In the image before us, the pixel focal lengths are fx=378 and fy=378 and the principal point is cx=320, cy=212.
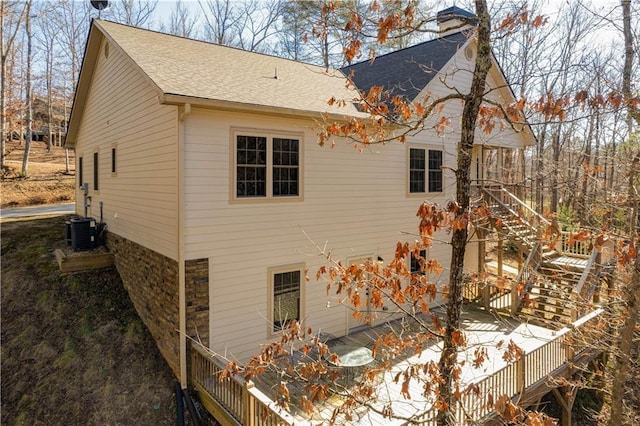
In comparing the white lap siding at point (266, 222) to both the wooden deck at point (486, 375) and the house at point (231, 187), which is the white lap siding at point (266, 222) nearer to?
the house at point (231, 187)

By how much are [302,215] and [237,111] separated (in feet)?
8.89

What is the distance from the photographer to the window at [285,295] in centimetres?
834

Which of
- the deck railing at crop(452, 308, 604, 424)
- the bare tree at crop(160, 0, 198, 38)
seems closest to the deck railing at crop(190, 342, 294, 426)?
the deck railing at crop(452, 308, 604, 424)

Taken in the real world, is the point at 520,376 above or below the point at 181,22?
below

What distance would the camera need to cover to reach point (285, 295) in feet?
28.0

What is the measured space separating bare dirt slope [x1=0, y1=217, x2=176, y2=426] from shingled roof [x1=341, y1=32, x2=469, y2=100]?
9286 millimetres

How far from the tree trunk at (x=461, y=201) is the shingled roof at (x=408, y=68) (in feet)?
26.3

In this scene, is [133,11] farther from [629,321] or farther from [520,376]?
[629,321]

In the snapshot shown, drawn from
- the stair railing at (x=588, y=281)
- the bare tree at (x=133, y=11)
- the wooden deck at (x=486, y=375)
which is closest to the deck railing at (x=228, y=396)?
the wooden deck at (x=486, y=375)

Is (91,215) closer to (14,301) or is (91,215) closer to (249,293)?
(14,301)

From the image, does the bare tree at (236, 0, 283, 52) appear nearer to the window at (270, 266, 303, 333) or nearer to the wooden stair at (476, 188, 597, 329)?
the wooden stair at (476, 188, 597, 329)

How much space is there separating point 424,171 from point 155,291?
822cm

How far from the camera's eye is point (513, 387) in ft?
23.8

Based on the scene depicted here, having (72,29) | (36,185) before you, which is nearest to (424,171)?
(36,185)
